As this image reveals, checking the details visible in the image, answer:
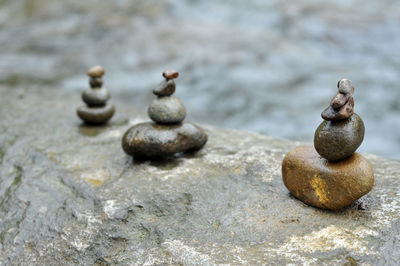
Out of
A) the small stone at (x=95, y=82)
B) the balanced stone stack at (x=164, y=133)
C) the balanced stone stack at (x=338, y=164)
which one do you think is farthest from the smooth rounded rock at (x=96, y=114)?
the balanced stone stack at (x=338, y=164)

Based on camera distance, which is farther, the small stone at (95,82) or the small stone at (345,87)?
the small stone at (95,82)

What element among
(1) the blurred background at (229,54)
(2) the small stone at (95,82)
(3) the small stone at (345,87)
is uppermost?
(3) the small stone at (345,87)

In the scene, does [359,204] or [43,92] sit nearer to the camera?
[359,204]

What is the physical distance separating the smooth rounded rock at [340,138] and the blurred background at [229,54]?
10.5 feet

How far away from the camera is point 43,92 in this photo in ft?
22.6

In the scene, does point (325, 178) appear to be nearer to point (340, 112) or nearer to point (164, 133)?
point (340, 112)

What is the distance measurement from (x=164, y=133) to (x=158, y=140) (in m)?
0.09

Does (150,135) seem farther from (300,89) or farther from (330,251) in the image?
(300,89)

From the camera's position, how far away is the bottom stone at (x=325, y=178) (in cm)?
263

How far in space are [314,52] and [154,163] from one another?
7217mm

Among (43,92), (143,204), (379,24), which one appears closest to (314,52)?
(379,24)

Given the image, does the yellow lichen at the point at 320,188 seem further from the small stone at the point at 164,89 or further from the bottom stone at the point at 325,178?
the small stone at the point at 164,89

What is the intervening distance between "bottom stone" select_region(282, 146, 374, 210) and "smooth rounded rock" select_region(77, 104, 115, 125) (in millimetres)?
2644

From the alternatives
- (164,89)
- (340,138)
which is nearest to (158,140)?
(164,89)
